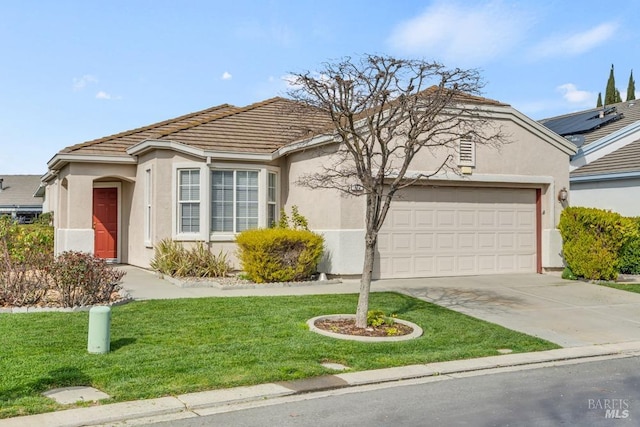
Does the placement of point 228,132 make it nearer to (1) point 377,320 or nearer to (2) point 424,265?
(2) point 424,265

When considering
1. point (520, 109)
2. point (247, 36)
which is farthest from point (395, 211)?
point (247, 36)

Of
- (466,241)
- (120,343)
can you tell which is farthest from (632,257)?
(120,343)

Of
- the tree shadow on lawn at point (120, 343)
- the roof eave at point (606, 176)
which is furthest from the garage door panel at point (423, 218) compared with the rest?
the tree shadow on lawn at point (120, 343)

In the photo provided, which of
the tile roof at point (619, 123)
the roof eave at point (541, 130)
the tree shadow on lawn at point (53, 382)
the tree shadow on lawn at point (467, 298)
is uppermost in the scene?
the tile roof at point (619, 123)

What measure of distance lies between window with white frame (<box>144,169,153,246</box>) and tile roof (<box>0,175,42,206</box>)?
111ft

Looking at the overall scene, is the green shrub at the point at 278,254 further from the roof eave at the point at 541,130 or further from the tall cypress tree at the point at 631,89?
the tall cypress tree at the point at 631,89

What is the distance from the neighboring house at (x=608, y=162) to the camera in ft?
56.4

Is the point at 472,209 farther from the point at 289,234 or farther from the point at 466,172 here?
the point at 289,234

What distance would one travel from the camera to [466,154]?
47.0ft

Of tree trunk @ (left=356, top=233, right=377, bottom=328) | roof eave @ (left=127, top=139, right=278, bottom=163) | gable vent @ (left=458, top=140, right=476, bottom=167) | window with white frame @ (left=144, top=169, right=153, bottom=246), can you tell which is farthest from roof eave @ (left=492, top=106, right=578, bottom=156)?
window with white frame @ (left=144, top=169, right=153, bottom=246)

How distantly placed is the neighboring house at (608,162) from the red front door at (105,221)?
1360 cm

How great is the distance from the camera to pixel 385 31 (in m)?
10.7

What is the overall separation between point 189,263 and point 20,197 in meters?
38.5

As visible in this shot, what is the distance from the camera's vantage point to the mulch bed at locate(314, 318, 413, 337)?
829 cm
